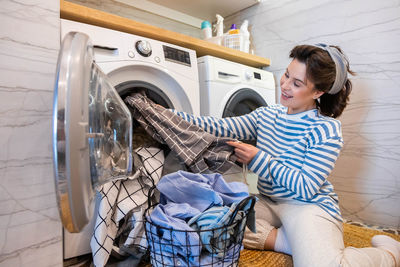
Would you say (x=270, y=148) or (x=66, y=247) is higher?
(x=270, y=148)

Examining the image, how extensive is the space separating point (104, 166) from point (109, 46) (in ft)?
1.70

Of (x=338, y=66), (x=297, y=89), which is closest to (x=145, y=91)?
(x=297, y=89)

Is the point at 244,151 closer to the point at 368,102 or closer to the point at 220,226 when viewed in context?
the point at 220,226

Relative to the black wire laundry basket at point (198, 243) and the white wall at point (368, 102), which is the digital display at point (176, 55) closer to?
the black wire laundry basket at point (198, 243)

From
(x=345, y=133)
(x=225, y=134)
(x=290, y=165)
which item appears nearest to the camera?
(x=290, y=165)

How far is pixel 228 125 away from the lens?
44.4 inches

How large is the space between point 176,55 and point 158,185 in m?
0.60

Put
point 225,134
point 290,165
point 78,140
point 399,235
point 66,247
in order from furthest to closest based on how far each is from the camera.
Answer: point 399,235, point 225,134, point 290,165, point 66,247, point 78,140

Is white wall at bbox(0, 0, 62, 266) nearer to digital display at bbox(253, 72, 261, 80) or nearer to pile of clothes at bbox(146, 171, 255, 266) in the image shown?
pile of clothes at bbox(146, 171, 255, 266)

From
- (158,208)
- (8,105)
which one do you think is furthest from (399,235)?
(8,105)

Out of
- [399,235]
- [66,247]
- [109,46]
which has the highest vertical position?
[109,46]

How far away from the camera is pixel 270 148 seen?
3.56 feet

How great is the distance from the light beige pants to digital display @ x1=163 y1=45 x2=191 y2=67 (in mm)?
733

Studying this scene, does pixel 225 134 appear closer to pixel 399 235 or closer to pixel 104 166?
pixel 104 166
